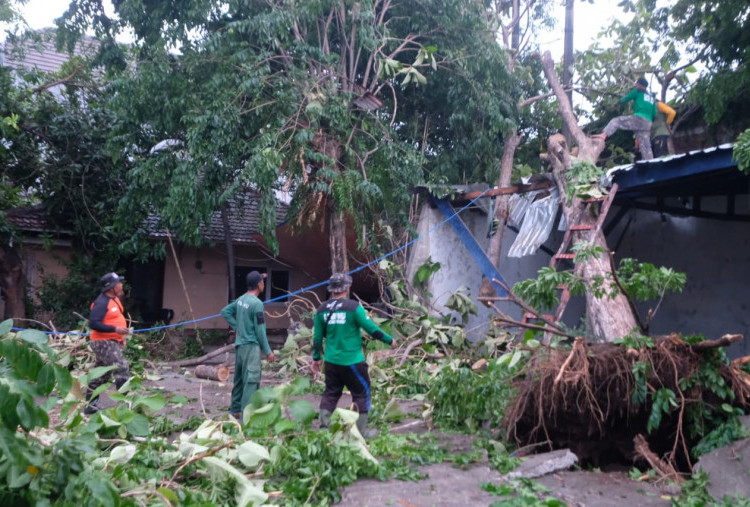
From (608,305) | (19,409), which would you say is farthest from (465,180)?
(19,409)

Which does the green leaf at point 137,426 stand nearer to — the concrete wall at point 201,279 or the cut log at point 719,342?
the cut log at point 719,342

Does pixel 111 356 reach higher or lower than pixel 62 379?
lower

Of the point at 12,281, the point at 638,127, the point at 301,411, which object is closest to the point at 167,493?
the point at 301,411

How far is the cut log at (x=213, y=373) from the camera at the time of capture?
9859 millimetres

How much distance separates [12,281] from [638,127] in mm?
11747

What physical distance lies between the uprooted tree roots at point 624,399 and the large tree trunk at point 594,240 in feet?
3.13

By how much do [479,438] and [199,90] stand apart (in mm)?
7507

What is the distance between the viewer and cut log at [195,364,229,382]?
9.86 m

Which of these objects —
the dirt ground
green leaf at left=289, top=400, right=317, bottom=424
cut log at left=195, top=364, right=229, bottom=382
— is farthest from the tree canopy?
the dirt ground

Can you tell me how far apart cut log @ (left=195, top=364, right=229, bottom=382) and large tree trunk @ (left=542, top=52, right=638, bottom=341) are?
5.12 m

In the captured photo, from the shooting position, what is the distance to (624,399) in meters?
5.63

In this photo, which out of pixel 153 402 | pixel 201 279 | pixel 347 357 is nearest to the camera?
pixel 153 402

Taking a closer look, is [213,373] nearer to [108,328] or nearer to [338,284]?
[108,328]

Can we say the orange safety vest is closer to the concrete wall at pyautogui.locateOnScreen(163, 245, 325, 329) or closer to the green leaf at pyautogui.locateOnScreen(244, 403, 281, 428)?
the green leaf at pyautogui.locateOnScreen(244, 403, 281, 428)
